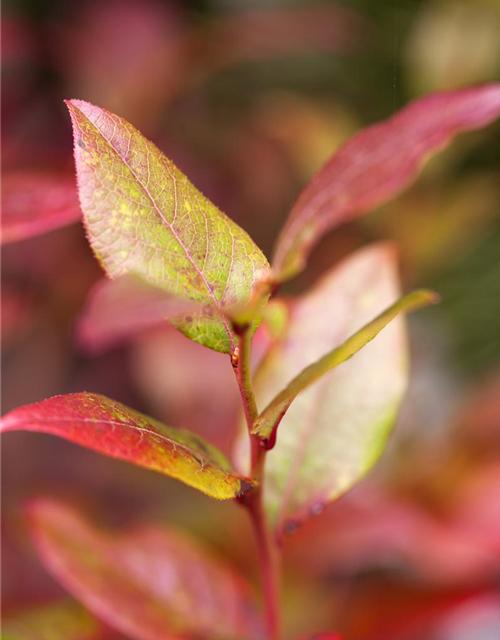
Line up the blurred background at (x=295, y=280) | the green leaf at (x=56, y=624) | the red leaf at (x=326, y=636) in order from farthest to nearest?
the blurred background at (x=295, y=280), the green leaf at (x=56, y=624), the red leaf at (x=326, y=636)

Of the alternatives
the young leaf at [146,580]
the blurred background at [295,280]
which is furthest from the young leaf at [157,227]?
the blurred background at [295,280]

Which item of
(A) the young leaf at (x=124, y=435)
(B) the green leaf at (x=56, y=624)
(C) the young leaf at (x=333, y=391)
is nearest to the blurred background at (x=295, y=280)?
(B) the green leaf at (x=56, y=624)

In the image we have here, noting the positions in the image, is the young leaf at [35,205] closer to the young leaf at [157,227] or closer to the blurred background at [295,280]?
the young leaf at [157,227]

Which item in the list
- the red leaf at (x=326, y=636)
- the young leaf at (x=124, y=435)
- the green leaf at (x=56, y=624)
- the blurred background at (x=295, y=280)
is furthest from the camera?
the blurred background at (x=295, y=280)

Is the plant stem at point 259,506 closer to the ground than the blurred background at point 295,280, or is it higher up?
closer to the ground

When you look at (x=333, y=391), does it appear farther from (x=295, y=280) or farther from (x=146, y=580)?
(x=295, y=280)

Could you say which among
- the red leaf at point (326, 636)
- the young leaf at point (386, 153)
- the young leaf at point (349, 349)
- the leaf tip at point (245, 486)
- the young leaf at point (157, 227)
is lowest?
the red leaf at point (326, 636)

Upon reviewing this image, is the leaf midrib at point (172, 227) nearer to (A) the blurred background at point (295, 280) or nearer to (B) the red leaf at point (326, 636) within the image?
(B) the red leaf at point (326, 636)

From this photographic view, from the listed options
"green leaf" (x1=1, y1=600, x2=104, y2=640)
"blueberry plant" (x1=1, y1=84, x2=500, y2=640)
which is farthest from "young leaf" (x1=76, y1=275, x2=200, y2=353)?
"green leaf" (x1=1, y1=600, x2=104, y2=640)

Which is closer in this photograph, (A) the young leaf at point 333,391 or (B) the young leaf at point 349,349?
(B) the young leaf at point 349,349

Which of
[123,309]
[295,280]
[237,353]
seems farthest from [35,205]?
[295,280]
